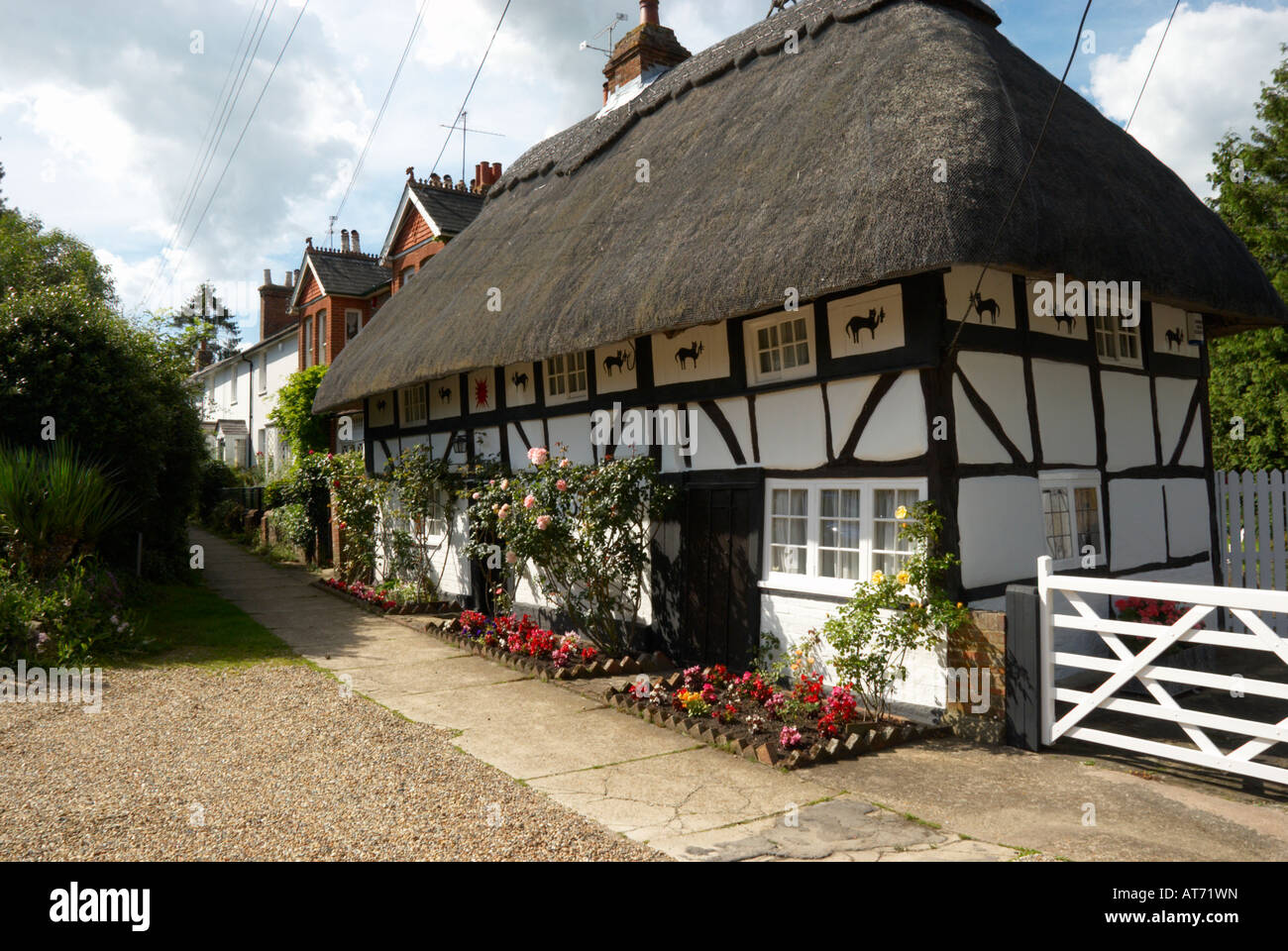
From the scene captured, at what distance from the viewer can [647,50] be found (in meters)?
14.1

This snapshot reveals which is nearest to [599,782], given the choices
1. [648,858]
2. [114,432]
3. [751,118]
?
[648,858]

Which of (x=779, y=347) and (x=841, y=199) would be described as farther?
(x=779, y=347)

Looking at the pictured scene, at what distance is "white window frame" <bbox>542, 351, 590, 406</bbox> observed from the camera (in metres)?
9.86

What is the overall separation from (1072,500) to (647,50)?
10282 millimetres

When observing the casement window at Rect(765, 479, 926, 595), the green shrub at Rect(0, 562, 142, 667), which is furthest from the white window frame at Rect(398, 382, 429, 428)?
the casement window at Rect(765, 479, 926, 595)

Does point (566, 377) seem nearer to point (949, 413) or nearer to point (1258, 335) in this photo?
point (949, 413)

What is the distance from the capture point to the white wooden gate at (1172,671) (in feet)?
15.6

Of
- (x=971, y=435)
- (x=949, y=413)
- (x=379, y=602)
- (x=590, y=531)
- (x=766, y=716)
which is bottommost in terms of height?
(x=766, y=716)

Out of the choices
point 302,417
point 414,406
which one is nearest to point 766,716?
point 414,406

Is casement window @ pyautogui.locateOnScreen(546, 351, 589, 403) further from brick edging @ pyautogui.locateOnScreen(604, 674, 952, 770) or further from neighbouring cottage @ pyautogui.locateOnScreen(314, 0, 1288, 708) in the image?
brick edging @ pyautogui.locateOnScreen(604, 674, 952, 770)

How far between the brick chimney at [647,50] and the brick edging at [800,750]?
10906 mm

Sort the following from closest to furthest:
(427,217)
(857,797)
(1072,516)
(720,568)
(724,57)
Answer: (857,797) < (1072,516) < (720,568) < (724,57) < (427,217)

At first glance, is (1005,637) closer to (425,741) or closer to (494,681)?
(425,741)
